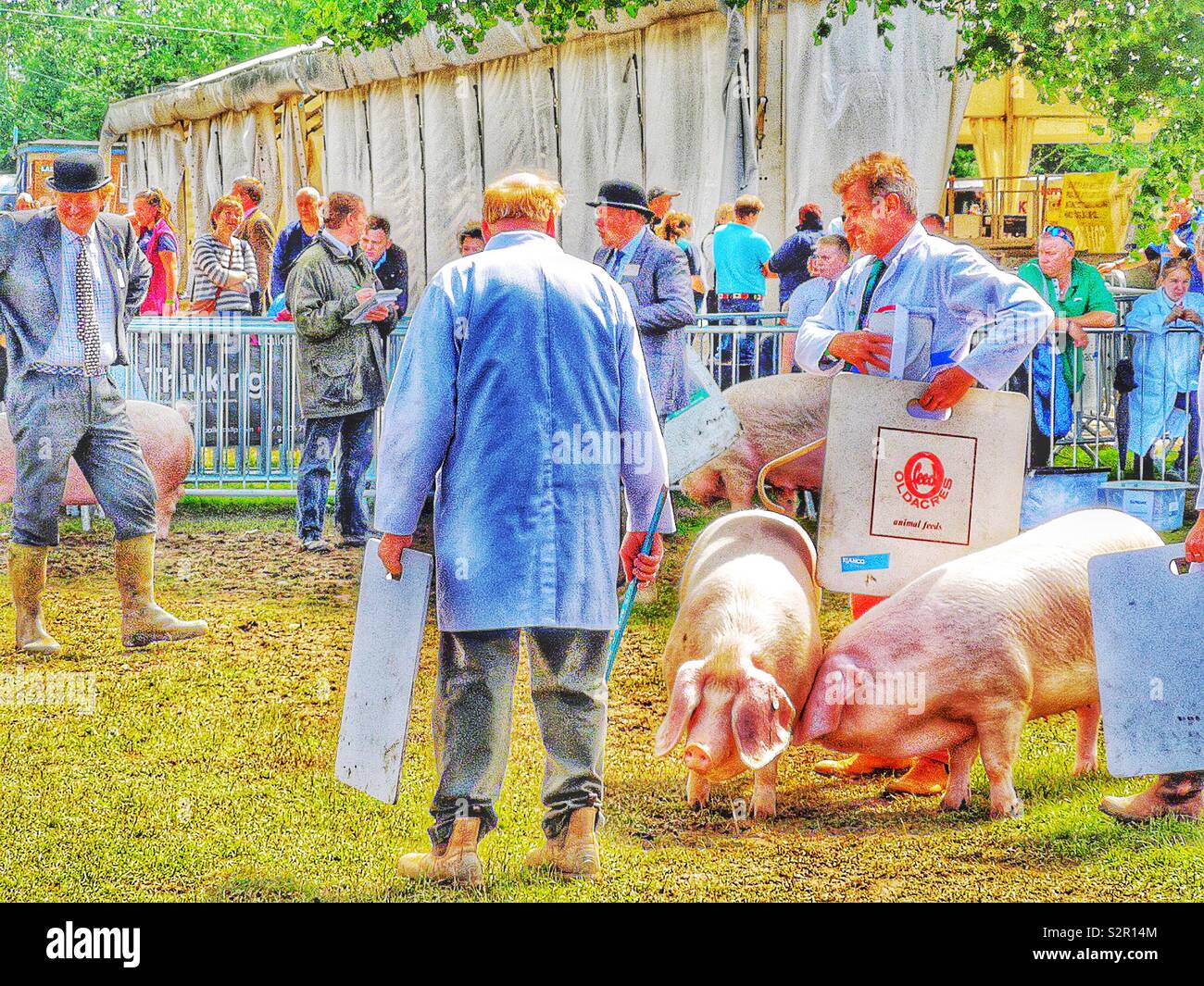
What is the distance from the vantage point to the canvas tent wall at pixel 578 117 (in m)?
6.12

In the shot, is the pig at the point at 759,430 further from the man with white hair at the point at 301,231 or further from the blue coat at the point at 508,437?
the blue coat at the point at 508,437

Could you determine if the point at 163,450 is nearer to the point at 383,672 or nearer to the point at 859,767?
the point at 383,672

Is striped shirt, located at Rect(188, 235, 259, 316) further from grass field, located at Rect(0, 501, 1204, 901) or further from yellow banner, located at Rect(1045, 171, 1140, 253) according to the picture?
yellow banner, located at Rect(1045, 171, 1140, 253)

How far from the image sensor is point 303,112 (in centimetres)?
678

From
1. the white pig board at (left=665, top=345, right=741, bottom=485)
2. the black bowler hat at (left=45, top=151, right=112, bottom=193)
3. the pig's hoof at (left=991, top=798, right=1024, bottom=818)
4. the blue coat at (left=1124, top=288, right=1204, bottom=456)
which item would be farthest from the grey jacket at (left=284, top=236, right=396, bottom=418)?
the blue coat at (left=1124, top=288, right=1204, bottom=456)

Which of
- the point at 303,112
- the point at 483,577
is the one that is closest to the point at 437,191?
the point at 303,112

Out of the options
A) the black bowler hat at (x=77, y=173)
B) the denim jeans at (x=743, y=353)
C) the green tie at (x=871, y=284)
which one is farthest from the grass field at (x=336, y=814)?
the denim jeans at (x=743, y=353)

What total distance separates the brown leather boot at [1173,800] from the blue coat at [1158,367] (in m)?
3.12

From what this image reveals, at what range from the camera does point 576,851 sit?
168 inches

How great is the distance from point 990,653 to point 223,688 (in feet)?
8.99

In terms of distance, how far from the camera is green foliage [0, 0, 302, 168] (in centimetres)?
567

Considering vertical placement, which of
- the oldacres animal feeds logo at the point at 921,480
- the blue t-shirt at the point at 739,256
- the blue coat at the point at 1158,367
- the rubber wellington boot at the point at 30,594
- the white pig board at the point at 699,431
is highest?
the blue t-shirt at the point at 739,256

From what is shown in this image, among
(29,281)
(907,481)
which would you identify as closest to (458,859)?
(907,481)

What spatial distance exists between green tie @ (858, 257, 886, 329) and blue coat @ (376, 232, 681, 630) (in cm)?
135
